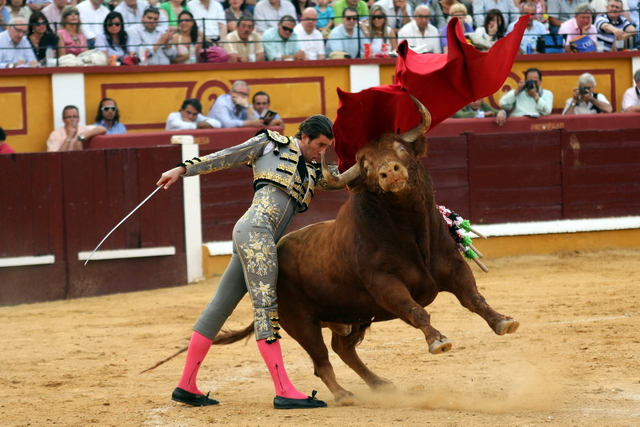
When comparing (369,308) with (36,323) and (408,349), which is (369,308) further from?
(36,323)

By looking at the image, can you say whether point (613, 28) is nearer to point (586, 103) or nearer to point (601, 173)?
point (586, 103)

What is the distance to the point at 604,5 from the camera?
10.8 metres

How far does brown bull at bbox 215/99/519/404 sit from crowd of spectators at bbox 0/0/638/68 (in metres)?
4.88

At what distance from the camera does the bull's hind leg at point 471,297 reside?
3475 mm

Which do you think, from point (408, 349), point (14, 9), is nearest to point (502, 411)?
point (408, 349)

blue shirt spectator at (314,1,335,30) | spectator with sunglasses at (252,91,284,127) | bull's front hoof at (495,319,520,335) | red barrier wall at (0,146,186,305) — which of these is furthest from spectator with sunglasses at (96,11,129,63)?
bull's front hoof at (495,319,520,335)

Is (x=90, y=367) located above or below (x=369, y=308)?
below

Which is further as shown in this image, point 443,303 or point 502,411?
point 443,303

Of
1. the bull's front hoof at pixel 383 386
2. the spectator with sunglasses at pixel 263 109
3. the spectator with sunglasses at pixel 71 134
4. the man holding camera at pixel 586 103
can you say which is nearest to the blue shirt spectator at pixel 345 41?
the spectator with sunglasses at pixel 263 109

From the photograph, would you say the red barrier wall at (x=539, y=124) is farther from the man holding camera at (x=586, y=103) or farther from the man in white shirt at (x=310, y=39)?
the man in white shirt at (x=310, y=39)

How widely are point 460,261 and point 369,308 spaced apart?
44cm

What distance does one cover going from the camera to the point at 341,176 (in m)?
3.66

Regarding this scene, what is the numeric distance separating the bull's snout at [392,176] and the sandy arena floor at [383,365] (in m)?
0.88

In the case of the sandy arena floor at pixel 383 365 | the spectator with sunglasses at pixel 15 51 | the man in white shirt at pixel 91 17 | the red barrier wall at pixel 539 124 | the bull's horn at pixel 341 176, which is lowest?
the sandy arena floor at pixel 383 365
